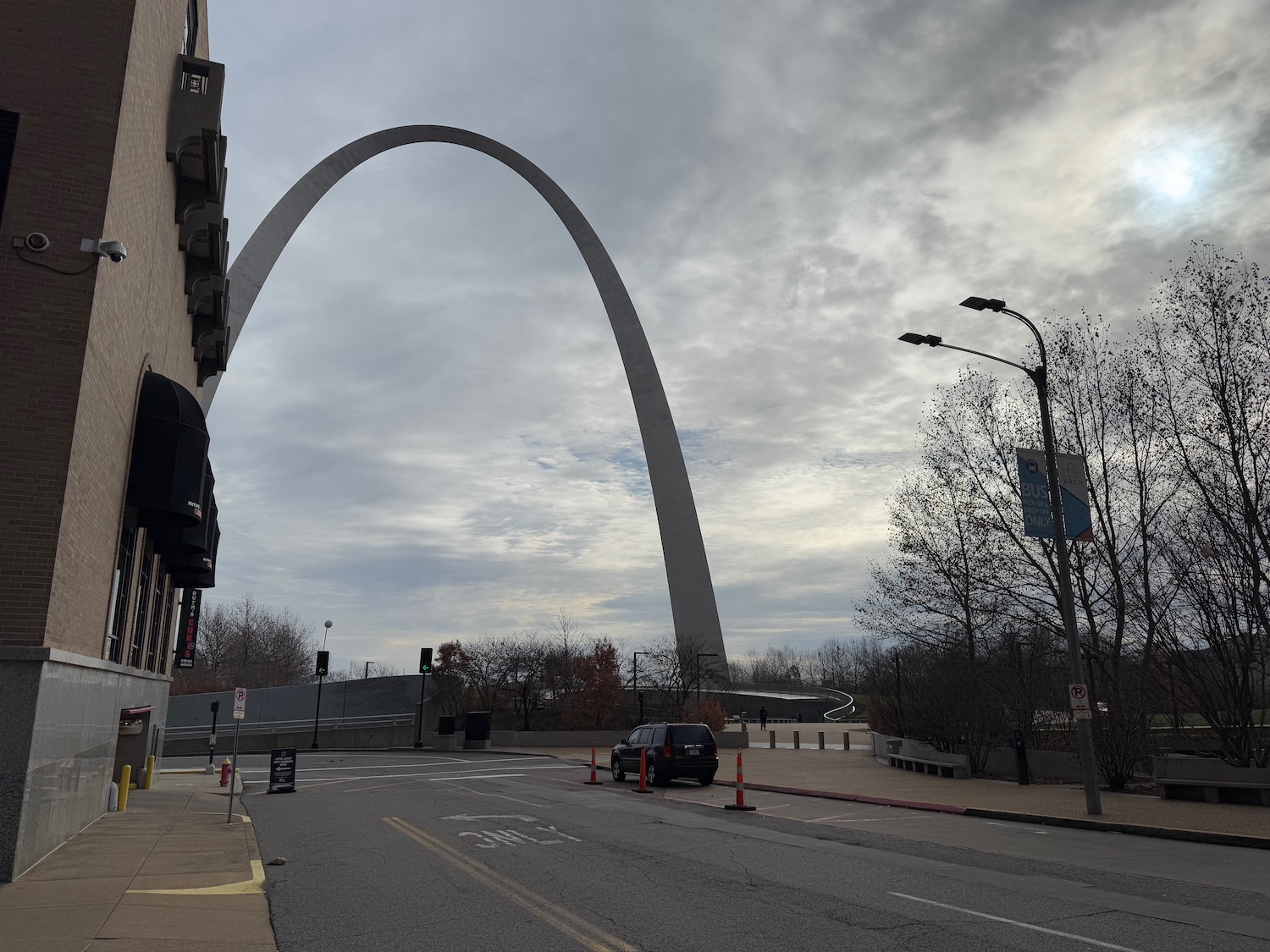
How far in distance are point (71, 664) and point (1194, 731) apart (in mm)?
26295

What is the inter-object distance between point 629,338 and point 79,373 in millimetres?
44561

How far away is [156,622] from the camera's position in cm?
2522

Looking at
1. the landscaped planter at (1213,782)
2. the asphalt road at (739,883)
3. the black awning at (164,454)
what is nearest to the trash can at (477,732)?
the asphalt road at (739,883)

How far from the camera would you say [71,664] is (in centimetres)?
1238

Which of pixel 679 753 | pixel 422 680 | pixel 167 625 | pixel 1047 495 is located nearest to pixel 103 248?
pixel 1047 495

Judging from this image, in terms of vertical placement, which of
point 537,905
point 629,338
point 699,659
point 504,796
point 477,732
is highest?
point 629,338

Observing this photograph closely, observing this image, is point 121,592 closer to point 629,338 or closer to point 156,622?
point 156,622

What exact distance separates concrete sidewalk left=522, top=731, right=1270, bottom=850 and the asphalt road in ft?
2.43

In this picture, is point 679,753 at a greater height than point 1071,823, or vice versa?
point 679,753

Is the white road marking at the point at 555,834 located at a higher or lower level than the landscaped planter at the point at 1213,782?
lower

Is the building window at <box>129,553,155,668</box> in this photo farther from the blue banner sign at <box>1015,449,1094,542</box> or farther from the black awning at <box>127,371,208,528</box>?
the blue banner sign at <box>1015,449,1094,542</box>

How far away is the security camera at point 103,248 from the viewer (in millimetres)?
11977

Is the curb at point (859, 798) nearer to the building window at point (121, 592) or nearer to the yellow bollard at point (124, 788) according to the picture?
the yellow bollard at point (124, 788)

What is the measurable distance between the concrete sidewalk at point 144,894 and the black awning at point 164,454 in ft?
18.8
